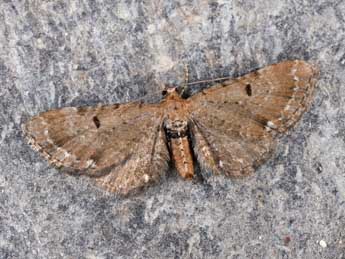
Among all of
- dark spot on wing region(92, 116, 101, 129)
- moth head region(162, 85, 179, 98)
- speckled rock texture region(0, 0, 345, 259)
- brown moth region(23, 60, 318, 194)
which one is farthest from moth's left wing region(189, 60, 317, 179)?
dark spot on wing region(92, 116, 101, 129)

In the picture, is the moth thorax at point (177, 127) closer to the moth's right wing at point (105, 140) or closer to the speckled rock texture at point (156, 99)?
the moth's right wing at point (105, 140)

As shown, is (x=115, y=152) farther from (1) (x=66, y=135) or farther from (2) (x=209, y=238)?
(2) (x=209, y=238)

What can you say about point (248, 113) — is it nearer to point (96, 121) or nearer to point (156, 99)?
point (156, 99)

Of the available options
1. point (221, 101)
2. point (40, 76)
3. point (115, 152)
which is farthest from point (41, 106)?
point (221, 101)

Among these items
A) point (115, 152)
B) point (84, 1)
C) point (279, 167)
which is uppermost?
point (84, 1)

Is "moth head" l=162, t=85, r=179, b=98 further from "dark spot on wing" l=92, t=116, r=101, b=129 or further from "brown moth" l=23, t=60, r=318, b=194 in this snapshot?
"dark spot on wing" l=92, t=116, r=101, b=129

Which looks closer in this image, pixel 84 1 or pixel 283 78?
pixel 283 78

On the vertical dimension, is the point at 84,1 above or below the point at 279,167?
above

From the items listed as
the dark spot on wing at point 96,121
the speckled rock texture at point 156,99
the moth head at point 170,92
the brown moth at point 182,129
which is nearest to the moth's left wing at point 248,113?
the brown moth at point 182,129
